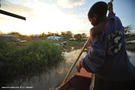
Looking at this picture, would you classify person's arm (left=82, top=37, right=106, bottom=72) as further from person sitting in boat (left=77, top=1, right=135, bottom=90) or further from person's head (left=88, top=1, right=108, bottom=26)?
person's head (left=88, top=1, right=108, bottom=26)

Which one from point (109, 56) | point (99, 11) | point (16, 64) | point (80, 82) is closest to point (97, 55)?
point (109, 56)

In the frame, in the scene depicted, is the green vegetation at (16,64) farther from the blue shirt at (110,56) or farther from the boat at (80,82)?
the blue shirt at (110,56)

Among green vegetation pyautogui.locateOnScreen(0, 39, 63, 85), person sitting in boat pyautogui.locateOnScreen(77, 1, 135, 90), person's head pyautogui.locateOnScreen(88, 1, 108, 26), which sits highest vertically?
person's head pyautogui.locateOnScreen(88, 1, 108, 26)

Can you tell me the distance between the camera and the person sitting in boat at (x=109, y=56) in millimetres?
704

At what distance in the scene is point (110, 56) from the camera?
73 cm

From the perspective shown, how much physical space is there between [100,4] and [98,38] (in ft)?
1.47

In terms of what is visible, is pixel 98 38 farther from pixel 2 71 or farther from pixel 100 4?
pixel 2 71

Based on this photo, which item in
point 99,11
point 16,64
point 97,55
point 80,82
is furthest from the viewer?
point 16,64

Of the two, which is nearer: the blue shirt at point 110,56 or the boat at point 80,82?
the blue shirt at point 110,56

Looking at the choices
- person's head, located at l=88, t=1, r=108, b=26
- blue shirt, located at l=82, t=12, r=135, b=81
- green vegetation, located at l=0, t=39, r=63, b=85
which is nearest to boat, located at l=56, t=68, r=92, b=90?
blue shirt, located at l=82, t=12, r=135, b=81

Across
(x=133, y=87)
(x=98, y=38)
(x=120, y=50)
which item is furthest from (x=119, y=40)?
(x=133, y=87)

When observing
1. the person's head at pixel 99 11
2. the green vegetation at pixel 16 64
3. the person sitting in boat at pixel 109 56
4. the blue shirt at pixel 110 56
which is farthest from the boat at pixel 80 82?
the green vegetation at pixel 16 64

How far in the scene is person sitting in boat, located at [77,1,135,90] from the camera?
704 mm

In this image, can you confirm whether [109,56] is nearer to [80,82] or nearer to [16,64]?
[80,82]
